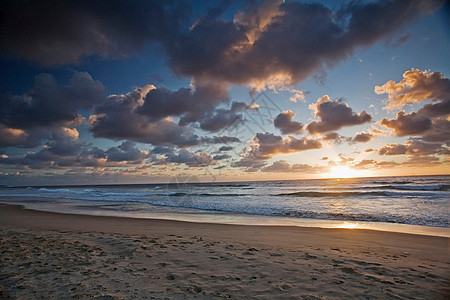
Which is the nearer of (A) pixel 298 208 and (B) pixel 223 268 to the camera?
(B) pixel 223 268

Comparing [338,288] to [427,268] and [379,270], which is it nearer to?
[379,270]

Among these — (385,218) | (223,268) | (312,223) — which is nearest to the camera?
(223,268)

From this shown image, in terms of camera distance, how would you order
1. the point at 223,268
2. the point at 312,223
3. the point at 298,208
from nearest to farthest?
the point at 223,268 < the point at 312,223 < the point at 298,208

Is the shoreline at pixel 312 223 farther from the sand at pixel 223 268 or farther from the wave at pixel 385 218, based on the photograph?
the sand at pixel 223 268

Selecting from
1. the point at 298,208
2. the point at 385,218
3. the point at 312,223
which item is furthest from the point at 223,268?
the point at 298,208

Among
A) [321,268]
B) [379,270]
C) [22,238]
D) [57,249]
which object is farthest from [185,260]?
[22,238]

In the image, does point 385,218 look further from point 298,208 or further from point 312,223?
point 298,208

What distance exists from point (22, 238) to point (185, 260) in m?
6.67

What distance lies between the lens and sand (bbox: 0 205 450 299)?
13.3 ft

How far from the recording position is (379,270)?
516 cm

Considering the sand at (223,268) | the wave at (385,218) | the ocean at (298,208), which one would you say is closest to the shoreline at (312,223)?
the ocean at (298,208)

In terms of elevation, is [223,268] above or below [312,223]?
above

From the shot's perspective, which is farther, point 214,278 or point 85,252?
point 85,252

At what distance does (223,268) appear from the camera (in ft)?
17.1
